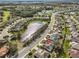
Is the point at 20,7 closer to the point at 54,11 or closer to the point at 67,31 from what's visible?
the point at 54,11

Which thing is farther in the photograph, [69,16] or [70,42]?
[69,16]

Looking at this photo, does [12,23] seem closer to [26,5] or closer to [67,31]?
[26,5]

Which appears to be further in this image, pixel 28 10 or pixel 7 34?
pixel 28 10

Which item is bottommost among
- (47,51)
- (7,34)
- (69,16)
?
(47,51)

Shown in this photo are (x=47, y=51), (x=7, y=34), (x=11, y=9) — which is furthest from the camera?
(x=11, y=9)

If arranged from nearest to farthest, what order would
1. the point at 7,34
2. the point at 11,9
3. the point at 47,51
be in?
the point at 47,51, the point at 7,34, the point at 11,9

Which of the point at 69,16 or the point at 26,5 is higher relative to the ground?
the point at 26,5

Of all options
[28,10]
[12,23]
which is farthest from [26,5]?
[12,23]

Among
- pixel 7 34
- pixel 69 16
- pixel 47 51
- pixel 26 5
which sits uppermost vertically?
pixel 26 5

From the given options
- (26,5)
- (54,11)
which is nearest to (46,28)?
(54,11)
